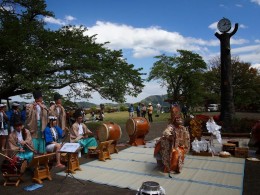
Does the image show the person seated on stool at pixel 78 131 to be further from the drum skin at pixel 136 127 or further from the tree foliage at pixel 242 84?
the tree foliage at pixel 242 84

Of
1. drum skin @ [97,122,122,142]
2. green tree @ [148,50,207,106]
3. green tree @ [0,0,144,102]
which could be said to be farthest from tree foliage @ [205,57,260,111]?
drum skin @ [97,122,122,142]

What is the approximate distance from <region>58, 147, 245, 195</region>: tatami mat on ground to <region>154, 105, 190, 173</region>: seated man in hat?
233 millimetres

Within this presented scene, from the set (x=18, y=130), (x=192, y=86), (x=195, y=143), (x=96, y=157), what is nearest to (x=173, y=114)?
(x=195, y=143)

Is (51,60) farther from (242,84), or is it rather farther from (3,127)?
(242,84)

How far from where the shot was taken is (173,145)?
649 centimetres

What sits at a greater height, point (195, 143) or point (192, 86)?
point (192, 86)

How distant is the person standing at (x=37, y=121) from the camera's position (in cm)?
725

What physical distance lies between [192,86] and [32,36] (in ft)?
88.2

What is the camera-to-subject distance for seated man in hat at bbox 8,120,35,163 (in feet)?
19.8

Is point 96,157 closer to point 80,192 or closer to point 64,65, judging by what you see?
point 80,192

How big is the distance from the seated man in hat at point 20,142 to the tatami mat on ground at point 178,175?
4.03 feet

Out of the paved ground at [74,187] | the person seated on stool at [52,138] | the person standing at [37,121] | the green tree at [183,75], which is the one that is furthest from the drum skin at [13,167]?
the green tree at [183,75]

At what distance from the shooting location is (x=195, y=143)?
851 centimetres

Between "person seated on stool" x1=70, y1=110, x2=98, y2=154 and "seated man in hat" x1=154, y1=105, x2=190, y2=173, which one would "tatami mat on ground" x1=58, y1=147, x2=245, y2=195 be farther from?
"person seated on stool" x1=70, y1=110, x2=98, y2=154
